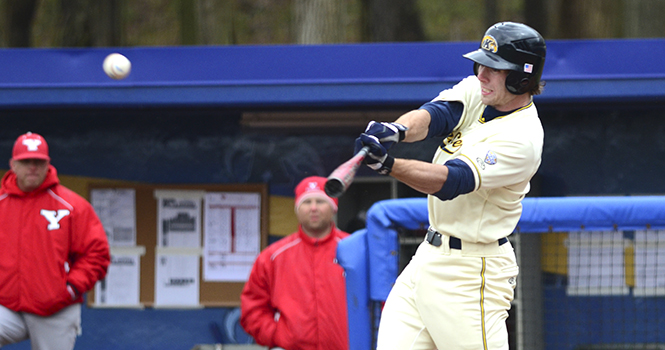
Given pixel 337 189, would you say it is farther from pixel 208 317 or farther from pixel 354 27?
pixel 354 27

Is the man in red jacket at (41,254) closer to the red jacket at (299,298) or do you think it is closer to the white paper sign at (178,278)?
the red jacket at (299,298)

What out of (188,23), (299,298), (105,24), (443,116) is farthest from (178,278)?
(188,23)

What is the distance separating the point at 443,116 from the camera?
263 centimetres

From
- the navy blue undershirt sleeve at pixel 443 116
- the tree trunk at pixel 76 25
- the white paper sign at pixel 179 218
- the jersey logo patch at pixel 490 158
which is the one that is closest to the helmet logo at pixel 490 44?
the navy blue undershirt sleeve at pixel 443 116

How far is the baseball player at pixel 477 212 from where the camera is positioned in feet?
8.19

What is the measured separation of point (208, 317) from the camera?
5277mm

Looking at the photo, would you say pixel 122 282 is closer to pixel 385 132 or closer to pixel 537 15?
pixel 385 132

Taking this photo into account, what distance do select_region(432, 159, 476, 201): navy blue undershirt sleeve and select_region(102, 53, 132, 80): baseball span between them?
2773mm

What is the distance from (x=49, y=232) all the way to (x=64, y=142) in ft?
4.48

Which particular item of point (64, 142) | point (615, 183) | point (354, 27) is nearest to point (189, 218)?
point (64, 142)

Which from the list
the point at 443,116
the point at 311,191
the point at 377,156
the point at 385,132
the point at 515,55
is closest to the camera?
the point at 377,156

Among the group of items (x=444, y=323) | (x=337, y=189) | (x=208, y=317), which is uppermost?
(x=337, y=189)

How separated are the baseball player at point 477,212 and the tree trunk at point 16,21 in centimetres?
867

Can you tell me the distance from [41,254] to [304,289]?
1.40 metres
